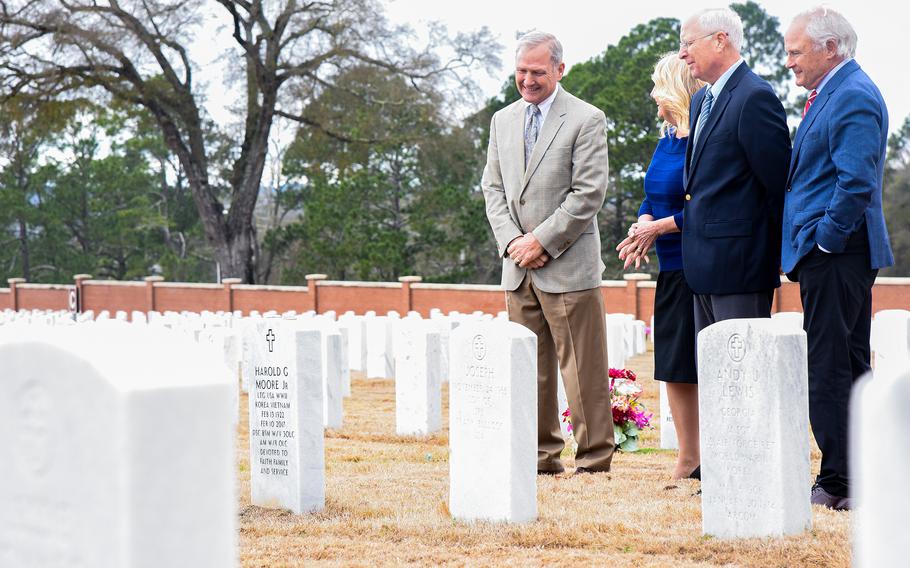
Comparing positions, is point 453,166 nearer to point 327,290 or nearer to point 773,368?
point 327,290

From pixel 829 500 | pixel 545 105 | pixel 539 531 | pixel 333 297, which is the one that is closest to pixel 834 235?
pixel 829 500

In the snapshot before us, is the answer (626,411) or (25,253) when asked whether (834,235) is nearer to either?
(626,411)

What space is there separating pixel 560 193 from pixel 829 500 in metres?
2.13

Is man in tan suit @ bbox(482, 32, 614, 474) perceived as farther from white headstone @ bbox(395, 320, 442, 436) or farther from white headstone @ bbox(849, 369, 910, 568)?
white headstone @ bbox(849, 369, 910, 568)

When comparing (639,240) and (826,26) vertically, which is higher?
(826,26)

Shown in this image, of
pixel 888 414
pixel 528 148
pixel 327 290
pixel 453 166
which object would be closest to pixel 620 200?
pixel 453 166

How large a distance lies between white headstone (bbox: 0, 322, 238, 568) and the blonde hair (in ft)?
13.5

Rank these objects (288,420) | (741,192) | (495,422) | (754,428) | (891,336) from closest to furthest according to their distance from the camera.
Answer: (754,428) → (495,422) → (741,192) → (288,420) → (891,336)

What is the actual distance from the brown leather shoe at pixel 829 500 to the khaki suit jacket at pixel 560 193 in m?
1.64

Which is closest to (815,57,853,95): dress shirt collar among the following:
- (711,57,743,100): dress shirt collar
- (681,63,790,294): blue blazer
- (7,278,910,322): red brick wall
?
(681,63,790,294): blue blazer

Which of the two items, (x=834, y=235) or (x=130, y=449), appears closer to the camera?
(x=130, y=449)

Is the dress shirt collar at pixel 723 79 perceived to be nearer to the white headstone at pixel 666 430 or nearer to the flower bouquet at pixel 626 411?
the flower bouquet at pixel 626 411

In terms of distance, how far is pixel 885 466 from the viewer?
6.62 ft

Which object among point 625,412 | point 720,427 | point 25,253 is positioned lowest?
point 625,412
